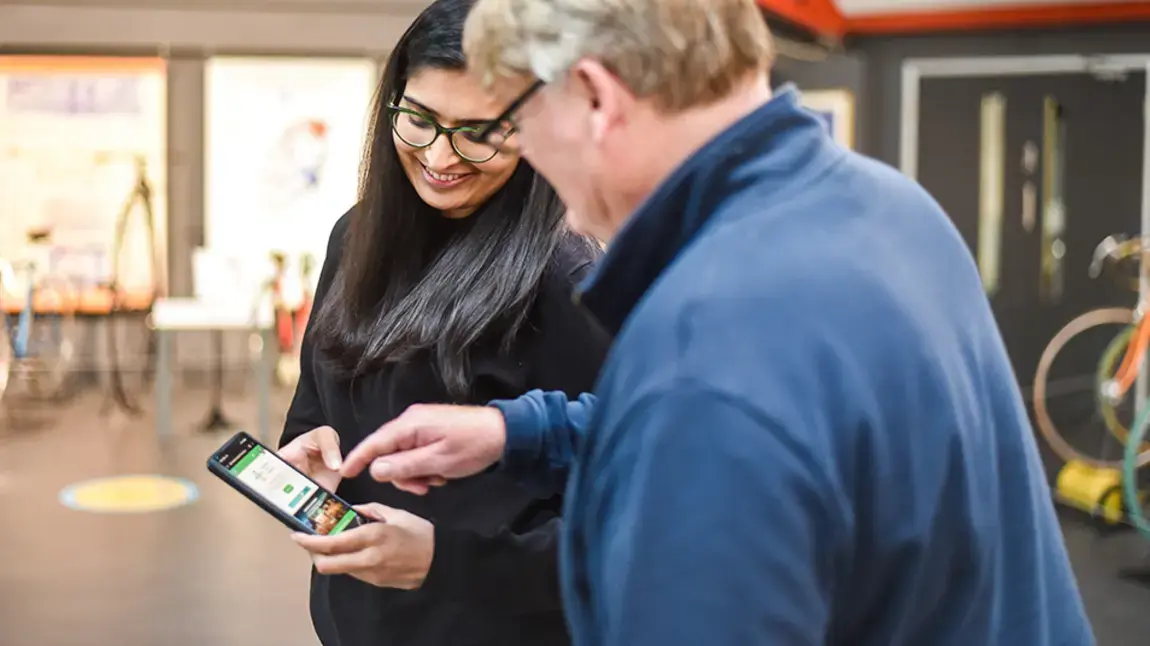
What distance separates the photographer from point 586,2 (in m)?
0.72

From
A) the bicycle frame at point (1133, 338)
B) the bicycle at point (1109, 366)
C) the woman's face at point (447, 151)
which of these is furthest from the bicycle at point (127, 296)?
the woman's face at point (447, 151)

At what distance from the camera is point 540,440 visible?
3.92 ft

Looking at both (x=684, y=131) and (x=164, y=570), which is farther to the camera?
(x=164, y=570)

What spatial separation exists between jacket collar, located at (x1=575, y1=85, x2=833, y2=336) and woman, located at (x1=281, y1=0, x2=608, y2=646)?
563 mm

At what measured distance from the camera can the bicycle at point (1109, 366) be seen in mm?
5367

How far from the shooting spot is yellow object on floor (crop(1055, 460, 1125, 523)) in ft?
15.8

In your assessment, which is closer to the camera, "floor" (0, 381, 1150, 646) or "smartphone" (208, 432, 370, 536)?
"smartphone" (208, 432, 370, 536)

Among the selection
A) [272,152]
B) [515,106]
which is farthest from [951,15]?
[515,106]

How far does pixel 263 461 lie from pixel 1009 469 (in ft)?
2.82

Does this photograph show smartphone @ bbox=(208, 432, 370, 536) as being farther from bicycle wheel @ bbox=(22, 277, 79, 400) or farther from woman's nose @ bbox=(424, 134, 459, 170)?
bicycle wheel @ bbox=(22, 277, 79, 400)

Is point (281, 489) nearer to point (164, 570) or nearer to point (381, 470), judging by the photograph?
point (381, 470)

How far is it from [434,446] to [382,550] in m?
0.12

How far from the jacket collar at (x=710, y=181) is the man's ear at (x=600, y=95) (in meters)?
0.05

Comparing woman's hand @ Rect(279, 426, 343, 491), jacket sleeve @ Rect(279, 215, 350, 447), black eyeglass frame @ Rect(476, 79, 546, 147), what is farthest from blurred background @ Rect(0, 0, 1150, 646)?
black eyeglass frame @ Rect(476, 79, 546, 147)
